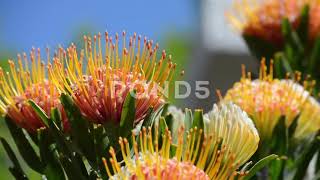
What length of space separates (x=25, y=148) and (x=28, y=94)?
0.12 meters

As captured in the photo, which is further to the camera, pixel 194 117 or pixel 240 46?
pixel 240 46

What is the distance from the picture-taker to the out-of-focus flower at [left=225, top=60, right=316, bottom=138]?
1.78 m

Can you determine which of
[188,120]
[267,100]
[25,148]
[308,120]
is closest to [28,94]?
[25,148]

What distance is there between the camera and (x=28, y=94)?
1.58 metres

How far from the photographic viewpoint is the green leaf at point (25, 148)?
159 cm

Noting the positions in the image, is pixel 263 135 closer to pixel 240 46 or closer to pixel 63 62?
pixel 63 62

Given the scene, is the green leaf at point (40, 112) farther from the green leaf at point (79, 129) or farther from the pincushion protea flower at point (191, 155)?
the pincushion protea flower at point (191, 155)

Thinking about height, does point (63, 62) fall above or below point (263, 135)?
above

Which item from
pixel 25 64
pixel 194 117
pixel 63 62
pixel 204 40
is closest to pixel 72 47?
pixel 63 62

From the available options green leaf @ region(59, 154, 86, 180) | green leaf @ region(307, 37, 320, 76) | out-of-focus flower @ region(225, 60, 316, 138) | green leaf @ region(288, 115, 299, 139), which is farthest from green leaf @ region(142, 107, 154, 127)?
green leaf @ region(307, 37, 320, 76)

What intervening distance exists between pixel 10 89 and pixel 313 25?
1052 millimetres

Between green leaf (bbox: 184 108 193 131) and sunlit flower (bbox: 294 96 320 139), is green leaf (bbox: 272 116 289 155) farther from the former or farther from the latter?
green leaf (bbox: 184 108 193 131)

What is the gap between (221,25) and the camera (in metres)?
5.20

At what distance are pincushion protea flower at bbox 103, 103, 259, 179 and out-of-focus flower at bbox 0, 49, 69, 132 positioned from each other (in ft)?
0.74
